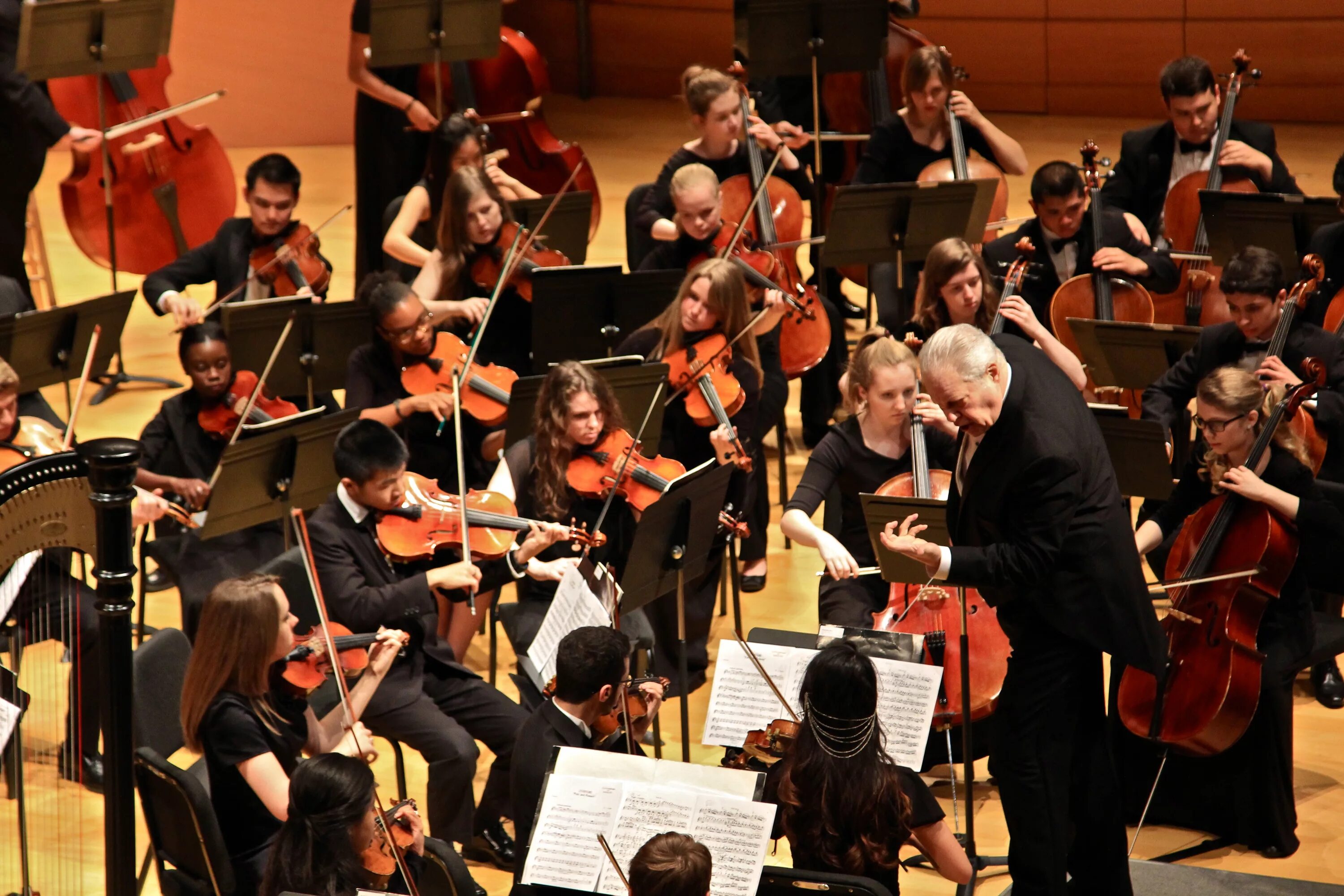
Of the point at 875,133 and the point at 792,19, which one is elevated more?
the point at 792,19

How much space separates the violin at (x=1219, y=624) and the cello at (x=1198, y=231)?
1.57 metres

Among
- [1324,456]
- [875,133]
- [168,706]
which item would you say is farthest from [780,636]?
[875,133]

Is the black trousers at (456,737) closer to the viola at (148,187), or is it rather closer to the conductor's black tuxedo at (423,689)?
the conductor's black tuxedo at (423,689)

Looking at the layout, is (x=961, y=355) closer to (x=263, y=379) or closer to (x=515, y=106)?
(x=263, y=379)

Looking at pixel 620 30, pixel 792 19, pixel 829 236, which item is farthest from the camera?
pixel 620 30

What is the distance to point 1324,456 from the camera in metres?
4.17

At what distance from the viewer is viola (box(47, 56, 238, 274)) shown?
6.21 meters

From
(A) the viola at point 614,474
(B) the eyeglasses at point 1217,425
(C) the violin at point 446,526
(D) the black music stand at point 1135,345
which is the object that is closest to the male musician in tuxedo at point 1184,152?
(D) the black music stand at point 1135,345

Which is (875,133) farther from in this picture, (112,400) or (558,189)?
(112,400)

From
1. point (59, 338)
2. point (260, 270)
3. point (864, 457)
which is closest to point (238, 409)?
point (59, 338)

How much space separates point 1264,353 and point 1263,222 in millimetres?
789

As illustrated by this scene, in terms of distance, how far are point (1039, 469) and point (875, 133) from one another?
121 inches

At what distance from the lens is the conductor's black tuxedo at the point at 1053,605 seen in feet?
10.0

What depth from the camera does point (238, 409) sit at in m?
4.64
